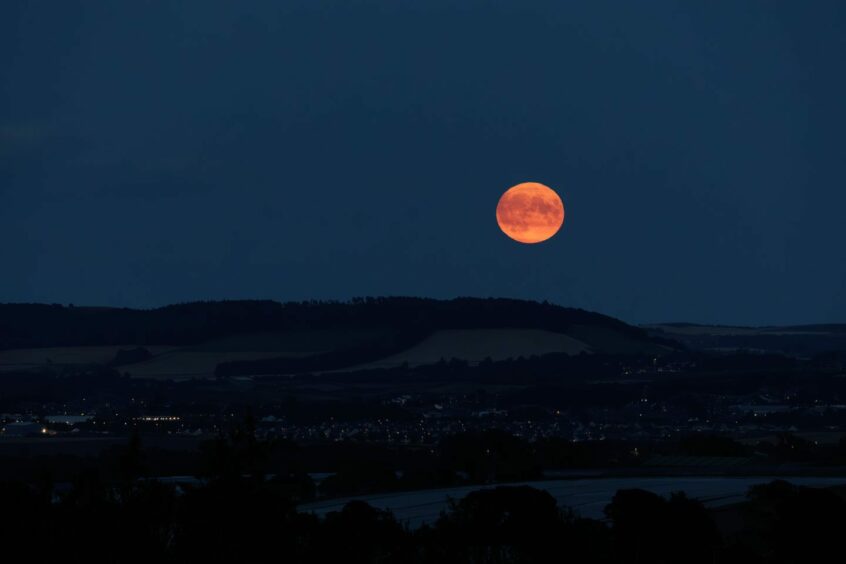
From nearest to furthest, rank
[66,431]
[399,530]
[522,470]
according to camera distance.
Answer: [399,530] < [522,470] < [66,431]

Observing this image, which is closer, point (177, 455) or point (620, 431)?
point (177, 455)

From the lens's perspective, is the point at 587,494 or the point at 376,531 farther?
the point at 587,494

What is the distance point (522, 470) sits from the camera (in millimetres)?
97938

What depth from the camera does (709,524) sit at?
2319 inches

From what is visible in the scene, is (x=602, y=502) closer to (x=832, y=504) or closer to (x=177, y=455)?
(x=832, y=504)

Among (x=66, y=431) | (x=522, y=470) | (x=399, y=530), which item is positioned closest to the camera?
(x=399, y=530)

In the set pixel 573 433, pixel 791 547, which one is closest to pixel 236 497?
pixel 791 547

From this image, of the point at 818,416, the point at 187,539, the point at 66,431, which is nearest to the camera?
the point at 187,539

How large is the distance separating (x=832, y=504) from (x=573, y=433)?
362 ft

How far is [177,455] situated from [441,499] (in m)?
51.7

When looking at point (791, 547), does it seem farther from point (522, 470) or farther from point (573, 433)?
point (573, 433)

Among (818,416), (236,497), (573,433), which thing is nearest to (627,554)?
(236,497)

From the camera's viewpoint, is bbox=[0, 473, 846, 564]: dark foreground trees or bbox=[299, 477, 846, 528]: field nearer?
bbox=[0, 473, 846, 564]: dark foreground trees

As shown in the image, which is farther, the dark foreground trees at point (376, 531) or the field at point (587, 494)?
the field at point (587, 494)
